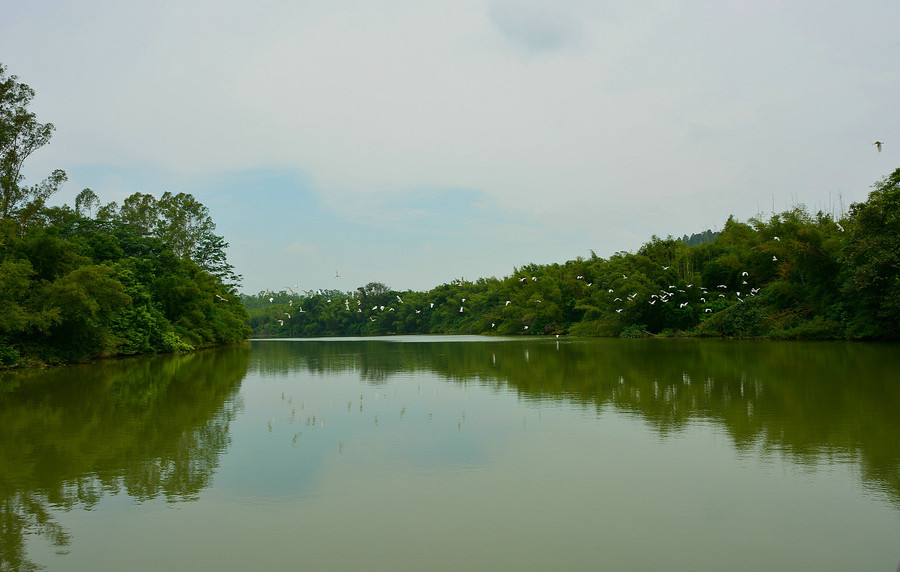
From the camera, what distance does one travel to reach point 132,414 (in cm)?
1134

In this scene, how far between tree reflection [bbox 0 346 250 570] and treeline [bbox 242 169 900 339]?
26249mm

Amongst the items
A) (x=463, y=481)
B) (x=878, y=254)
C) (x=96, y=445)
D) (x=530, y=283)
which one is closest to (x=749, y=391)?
(x=463, y=481)

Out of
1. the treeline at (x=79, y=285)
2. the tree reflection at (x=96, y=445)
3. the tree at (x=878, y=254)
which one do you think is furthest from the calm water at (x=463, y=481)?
the tree at (x=878, y=254)

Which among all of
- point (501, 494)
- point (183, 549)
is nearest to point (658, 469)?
point (501, 494)

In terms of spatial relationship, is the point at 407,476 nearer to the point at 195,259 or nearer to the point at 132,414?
the point at 132,414

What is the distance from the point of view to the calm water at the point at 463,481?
4.73 m

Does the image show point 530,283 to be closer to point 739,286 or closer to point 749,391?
point 739,286

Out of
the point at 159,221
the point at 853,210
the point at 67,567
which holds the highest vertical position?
the point at 159,221

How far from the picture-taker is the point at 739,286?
4334cm

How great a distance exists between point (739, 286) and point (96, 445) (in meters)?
42.2

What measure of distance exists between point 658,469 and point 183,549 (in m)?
4.64

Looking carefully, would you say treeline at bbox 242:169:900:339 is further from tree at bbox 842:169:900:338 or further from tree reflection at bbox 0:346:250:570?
tree reflection at bbox 0:346:250:570

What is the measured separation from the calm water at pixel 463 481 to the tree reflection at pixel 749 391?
7 centimetres

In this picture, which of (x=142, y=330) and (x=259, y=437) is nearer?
(x=259, y=437)
